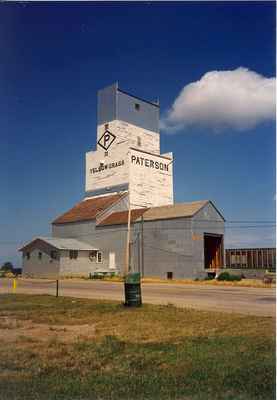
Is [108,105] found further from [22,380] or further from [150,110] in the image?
[22,380]

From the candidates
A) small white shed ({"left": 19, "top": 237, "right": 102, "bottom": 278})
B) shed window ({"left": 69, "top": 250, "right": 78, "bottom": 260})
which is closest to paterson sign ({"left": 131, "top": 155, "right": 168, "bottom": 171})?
small white shed ({"left": 19, "top": 237, "right": 102, "bottom": 278})

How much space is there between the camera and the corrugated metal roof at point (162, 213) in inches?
1450

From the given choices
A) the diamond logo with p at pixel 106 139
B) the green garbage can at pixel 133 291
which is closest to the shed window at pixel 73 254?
the diamond logo with p at pixel 106 139

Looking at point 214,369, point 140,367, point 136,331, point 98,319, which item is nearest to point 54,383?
point 140,367

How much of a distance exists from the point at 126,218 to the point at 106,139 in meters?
12.3

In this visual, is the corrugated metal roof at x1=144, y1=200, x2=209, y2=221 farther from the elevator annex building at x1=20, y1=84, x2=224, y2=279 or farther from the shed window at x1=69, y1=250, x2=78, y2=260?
the shed window at x1=69, y1=250, x2=78, y2=260

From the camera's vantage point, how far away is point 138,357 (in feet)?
23.0

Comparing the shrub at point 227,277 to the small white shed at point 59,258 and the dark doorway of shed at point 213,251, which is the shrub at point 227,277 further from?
the small white shed at point 59,258

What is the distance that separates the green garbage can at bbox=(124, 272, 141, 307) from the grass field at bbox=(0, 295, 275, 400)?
6.63 feet

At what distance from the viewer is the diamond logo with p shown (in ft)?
161

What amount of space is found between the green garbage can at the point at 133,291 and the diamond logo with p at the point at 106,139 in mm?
35583

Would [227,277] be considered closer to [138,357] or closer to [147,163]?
[147,163]

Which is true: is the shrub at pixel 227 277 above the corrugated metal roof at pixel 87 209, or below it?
below

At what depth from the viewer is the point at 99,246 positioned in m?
43.2
